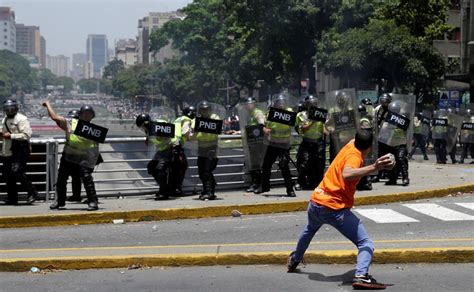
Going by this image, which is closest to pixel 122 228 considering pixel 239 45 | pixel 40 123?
pixel 40 123

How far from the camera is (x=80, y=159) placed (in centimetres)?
1202

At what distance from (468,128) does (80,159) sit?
52.0ft

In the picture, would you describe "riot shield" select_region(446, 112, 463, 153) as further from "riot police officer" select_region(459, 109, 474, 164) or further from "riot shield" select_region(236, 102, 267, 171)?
"riot shield" select_region(236, 102, 267, 171)

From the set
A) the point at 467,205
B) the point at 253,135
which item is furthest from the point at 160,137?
the point at 467,205

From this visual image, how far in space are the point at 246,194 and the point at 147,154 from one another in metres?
2.06

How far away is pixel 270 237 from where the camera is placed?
10.1m

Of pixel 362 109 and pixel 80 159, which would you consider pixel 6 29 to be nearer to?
pixel 362 109

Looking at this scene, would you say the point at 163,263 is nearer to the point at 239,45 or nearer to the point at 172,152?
the point at 172,152

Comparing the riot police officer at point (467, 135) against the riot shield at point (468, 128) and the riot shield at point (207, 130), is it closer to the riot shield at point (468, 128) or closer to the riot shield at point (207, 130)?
the riot shield at point (468, 128)

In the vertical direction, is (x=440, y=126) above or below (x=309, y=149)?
above

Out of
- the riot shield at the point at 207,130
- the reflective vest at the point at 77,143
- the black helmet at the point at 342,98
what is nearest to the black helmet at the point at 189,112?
the riot shield at the point at 207,130

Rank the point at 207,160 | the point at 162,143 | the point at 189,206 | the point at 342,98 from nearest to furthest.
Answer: the point at 189,206, the point at 207,160, the point at 162,143, the point at 342,98

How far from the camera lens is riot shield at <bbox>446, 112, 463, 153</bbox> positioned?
917 inches

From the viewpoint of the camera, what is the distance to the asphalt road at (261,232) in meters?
9.52
